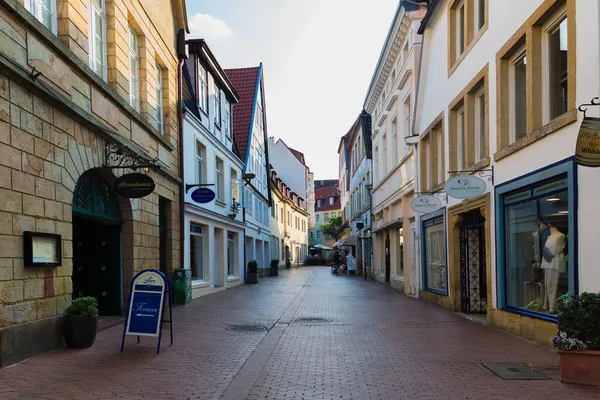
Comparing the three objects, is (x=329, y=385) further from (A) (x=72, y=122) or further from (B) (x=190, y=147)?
(B) (x=190, y=147)

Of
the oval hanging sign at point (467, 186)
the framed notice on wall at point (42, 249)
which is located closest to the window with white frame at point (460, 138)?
the oval hanging sign at point (467, 186)

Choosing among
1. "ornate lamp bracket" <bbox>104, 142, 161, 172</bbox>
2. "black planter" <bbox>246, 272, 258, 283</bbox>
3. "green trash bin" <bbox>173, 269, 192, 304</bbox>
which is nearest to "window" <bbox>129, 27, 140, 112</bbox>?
"ornate lamp bracket" <bbox>104, 142, 161, 172</bbox>

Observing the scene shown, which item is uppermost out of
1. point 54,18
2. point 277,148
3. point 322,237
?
point 277,148

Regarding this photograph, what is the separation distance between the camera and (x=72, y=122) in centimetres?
878

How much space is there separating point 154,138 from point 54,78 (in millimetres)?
5267

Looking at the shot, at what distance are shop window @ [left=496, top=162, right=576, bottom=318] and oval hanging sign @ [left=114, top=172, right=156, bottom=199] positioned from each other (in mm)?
6401

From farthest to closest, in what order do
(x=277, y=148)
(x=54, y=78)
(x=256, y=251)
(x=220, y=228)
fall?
(x=277, y=148), (x=256, y=251), (x=220, y=228), (x=54, y=78)

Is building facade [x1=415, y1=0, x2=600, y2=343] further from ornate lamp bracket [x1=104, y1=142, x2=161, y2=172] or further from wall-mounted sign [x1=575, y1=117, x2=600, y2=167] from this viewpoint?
ornate lamp bracket [x1=104, y1=142, x2=161, y2=172]

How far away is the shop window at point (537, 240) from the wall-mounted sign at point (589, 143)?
4.78 feet

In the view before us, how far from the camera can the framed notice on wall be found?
7.31 meters

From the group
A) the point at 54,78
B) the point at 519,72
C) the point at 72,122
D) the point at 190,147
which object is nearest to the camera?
the point at 54,78

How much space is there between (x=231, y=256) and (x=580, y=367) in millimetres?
19712

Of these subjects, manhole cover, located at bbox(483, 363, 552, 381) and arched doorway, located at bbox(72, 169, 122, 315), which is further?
arched doorway, located at bbox(72, 169, 122, 315)

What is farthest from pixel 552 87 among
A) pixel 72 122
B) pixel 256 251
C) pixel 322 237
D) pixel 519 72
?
pixel 322 237
